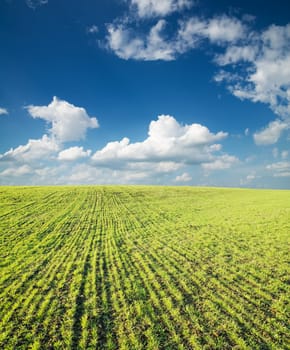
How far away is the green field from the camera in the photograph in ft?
28.6

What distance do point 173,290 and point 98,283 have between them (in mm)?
4303

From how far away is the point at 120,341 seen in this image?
841 centimetres

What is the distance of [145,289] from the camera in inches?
480

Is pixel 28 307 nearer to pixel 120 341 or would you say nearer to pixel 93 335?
pixel 93 335

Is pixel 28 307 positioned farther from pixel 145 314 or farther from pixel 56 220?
pixel 56 220

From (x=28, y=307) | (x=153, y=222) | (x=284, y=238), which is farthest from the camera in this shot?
(x=153, y=222)

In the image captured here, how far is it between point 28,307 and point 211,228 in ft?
65.8

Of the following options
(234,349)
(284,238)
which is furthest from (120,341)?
(284,238)

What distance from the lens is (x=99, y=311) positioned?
33.8 ft

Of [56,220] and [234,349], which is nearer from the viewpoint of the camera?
[234,349]

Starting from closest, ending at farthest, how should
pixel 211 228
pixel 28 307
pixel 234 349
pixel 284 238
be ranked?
pixel 234 349
pixel 28 307
pixel 284 238
pixel 211 228

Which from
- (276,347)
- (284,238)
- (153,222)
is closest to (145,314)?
(276,347)

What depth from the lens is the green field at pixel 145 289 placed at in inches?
343

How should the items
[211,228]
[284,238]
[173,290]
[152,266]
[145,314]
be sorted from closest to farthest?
[145,314] → [173,290] → [152,266] → [284,238] → [211,228]
